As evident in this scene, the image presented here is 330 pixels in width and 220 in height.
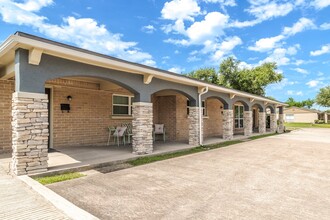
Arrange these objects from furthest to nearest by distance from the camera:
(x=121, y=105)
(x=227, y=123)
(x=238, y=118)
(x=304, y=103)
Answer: (x=304, y=103), (x=238, y=118), (x=227, y=123), (x=121, y=105)

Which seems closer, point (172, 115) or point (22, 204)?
point (22, 204)

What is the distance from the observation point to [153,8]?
17.5 m

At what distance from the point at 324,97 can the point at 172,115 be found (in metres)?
51.5

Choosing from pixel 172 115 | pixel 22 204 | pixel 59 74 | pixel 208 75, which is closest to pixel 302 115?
pixel 208 75

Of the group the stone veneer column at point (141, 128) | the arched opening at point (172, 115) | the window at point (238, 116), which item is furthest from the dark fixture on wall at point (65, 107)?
the window at point (238, 116)

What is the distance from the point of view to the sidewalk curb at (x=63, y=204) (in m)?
3.05

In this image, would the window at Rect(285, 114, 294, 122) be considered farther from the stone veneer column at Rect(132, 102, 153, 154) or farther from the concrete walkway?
the concrete walkway

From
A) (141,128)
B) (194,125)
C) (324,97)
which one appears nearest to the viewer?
(141,128)

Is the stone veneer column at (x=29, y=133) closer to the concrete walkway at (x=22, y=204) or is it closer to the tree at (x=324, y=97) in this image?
the concrete walkway at (x=22, y=204)

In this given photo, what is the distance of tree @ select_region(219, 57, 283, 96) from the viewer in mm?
29609

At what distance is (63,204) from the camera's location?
136 inches

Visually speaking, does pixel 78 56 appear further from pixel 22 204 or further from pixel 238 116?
pixel 238 116

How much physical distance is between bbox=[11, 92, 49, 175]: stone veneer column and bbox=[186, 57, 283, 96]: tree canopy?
28750mm

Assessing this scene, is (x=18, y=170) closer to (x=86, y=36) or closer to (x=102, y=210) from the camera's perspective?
(x=102, y=210)
